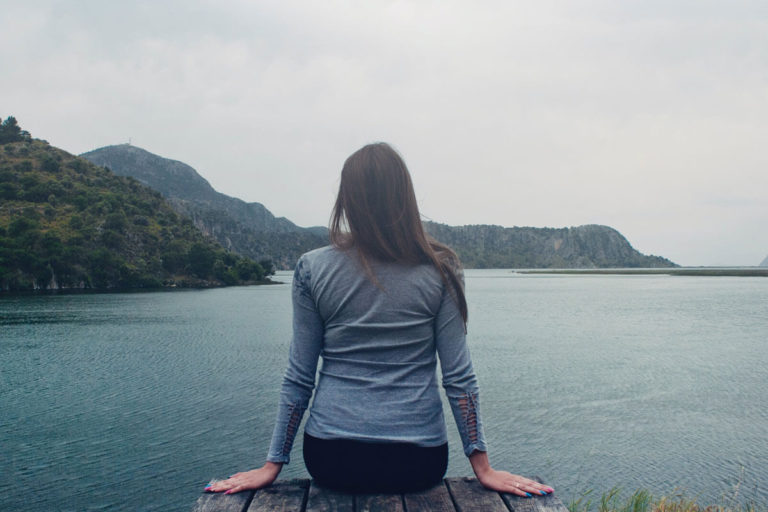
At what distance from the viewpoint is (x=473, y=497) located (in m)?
2.80

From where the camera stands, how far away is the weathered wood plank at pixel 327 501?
8.60 ft

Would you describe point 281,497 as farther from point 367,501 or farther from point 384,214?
point 384,214

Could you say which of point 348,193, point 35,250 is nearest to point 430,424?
point 348,193

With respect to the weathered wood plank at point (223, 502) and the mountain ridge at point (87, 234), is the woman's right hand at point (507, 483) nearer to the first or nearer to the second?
the weathered wood plank at point (223, 502)

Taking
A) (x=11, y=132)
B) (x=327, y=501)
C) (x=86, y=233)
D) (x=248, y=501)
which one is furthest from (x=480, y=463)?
(x=11, y=132)

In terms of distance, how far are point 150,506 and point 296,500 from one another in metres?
7.06

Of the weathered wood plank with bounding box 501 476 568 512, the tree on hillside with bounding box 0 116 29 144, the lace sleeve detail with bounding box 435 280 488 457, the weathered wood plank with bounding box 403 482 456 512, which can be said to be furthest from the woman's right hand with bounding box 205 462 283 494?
the tree on hillside with bounding box 0 116 29 144

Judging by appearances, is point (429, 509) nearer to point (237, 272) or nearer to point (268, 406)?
point (268, 406)

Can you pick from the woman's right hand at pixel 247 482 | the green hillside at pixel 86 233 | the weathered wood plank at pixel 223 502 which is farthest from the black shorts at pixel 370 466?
the green hillside at pixel 86 233

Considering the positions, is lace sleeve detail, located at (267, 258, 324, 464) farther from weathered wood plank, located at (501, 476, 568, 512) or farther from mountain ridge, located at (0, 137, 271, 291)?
mountain ridge, located at (0, 137, 271, 291)

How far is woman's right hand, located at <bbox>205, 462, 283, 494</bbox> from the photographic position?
9.29 ft

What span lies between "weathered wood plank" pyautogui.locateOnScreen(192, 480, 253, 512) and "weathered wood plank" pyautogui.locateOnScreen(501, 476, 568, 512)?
128cm

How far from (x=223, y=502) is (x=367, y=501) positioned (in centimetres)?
69

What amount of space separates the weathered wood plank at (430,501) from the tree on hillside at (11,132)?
429 ft
